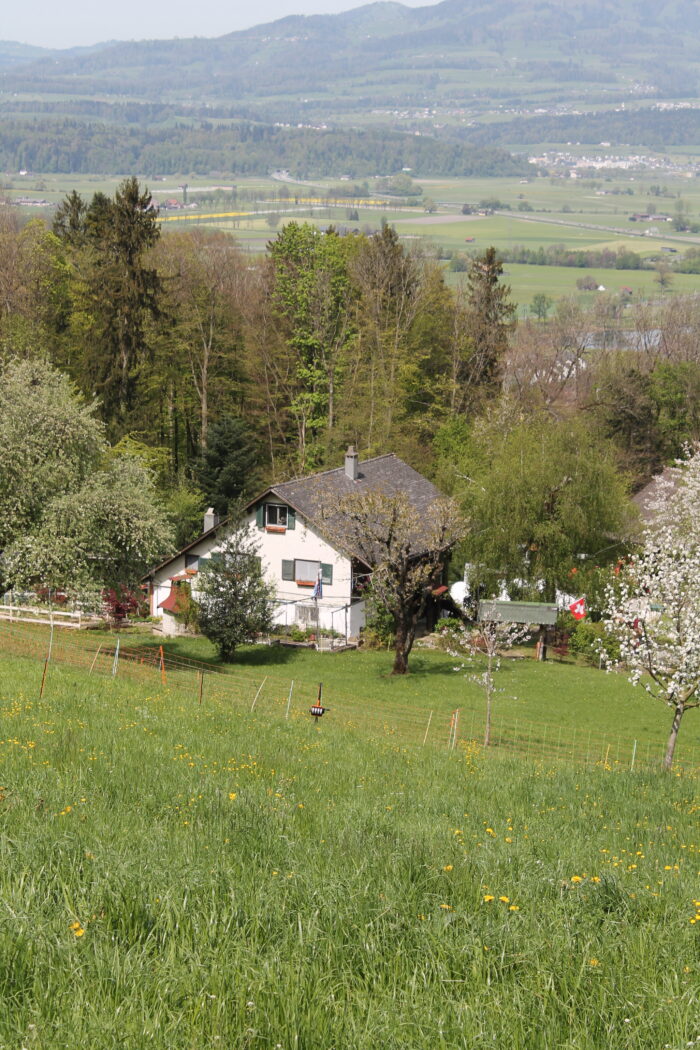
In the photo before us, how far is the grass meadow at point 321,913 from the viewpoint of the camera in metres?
6.69

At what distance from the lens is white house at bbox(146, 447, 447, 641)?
5306 cm

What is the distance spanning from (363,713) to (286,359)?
148ft

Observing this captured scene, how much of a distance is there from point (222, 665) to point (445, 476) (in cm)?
1850

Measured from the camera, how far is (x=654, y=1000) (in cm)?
710

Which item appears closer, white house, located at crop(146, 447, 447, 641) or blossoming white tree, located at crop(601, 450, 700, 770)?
blossoming white tree, located at crop(601, 450, 700, 770)

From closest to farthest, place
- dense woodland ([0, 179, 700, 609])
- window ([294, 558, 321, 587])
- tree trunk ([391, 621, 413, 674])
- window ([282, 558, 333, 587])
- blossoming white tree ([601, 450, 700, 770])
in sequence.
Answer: blossoming white tree ([601, 450, 700, 770]), tree trunk ([391, 621, 413, 674]), window ([282, 558, 333, 587]), window ([294, 558, 321, 587]), dense woodland ([0, 179, 700, 609])

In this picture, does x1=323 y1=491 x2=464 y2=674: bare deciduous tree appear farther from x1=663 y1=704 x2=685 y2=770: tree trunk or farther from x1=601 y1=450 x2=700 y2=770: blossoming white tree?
x1=663 y1=704 x2=685 y2=770: tree trunk

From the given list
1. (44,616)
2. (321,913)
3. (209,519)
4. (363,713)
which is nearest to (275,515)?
(209,519)

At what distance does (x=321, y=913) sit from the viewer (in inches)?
321

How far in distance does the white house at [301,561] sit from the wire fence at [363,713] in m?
11.8

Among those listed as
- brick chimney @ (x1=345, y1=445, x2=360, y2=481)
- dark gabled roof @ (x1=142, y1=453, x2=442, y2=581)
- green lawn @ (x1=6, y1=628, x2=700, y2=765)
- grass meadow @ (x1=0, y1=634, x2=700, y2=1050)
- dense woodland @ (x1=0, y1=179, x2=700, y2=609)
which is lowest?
green lawn @ (x1=6, y1=628, x2=700, y2=765)

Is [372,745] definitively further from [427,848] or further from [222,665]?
[222,665]

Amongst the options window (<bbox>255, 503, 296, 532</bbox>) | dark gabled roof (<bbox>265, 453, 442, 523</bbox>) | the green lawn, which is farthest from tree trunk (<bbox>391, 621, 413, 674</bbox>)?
window (<bbox>255, 503, 296, 532</bbox>)

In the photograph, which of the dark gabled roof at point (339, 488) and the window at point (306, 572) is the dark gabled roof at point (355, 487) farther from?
the window at point (306, 572)
